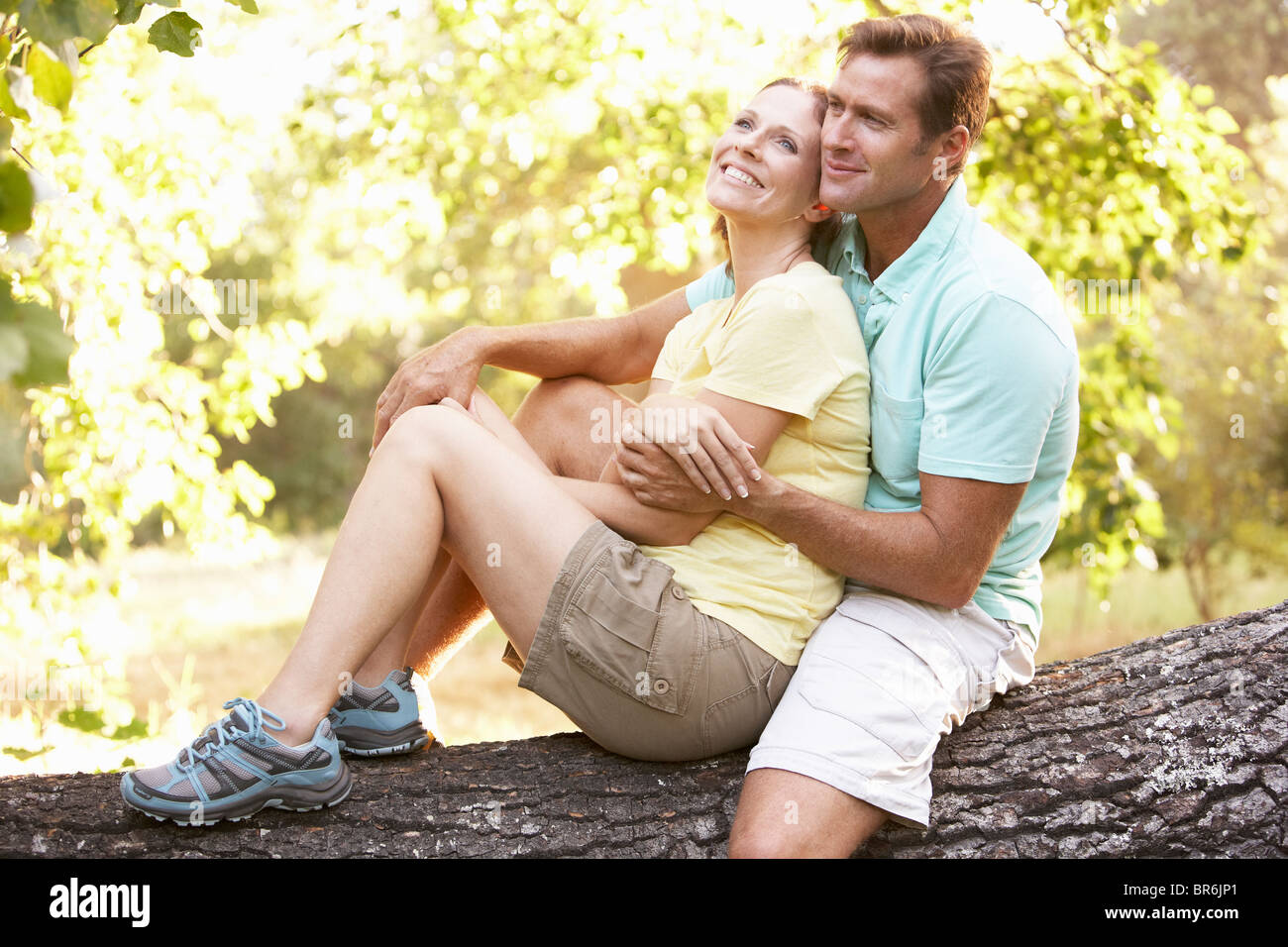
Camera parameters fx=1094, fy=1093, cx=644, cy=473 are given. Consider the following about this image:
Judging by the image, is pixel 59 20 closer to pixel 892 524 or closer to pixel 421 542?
pixel 421 542

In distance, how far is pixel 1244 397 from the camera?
29.6ft

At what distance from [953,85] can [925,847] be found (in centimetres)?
151

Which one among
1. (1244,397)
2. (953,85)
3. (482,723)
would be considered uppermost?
(953,85)

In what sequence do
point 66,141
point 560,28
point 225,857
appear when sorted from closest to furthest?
point 225,857
point 66,141
point 560,28

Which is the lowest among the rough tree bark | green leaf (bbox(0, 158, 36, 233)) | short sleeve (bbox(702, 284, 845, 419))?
the rough tree bark

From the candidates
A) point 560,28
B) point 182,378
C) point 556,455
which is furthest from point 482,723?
point 556,455

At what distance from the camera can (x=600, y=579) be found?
2.03 metres

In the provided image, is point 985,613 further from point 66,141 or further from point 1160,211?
point 66,141

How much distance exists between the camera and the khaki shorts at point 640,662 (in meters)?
2.03

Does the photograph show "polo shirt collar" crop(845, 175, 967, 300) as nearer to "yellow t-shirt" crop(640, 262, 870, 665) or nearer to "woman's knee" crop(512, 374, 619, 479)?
"yellow t-shirt" crop(640, 262, 870, 665)

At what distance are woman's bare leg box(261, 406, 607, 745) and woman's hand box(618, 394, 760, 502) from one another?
220mm

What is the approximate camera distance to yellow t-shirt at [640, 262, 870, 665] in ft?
6.82

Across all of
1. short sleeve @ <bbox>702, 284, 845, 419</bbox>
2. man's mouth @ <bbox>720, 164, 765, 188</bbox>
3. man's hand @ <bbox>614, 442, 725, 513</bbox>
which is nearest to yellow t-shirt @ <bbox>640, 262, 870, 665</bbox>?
short sleeve @ <bbox>702, 284, 845, 419</bbox>

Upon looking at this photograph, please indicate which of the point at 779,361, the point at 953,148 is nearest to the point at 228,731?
the point at 779,361
